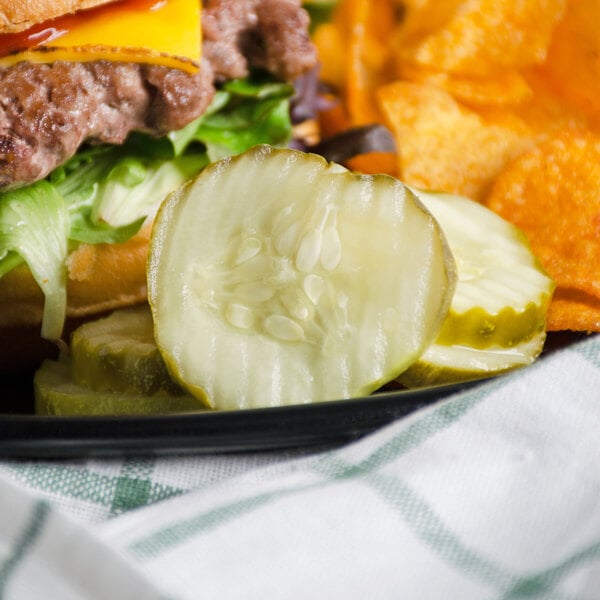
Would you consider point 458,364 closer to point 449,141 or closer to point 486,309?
point 486,309

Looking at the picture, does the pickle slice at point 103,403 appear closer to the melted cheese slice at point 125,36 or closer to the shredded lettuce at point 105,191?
the shredded lettuce at point 105,191

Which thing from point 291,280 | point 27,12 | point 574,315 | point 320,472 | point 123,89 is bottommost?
point 574,315

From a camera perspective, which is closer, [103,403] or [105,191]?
[103,403]

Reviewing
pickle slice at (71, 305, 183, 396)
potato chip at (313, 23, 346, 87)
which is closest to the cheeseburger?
pickle slice at (71, 305, 183, 396)

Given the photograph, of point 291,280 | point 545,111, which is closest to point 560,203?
point 545,111

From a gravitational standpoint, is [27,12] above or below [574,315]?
above

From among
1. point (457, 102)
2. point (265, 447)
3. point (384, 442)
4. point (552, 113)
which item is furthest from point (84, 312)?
point (552, 113)
